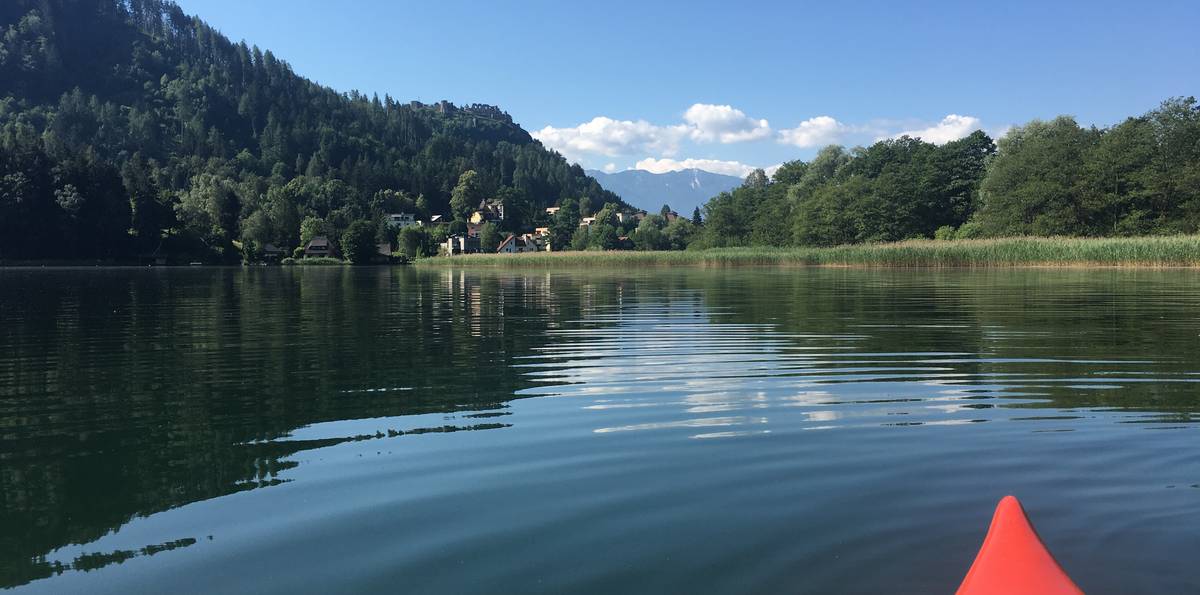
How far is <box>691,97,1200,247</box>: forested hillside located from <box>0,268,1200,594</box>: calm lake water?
78089 millimetres

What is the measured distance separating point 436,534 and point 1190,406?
29.5 ft

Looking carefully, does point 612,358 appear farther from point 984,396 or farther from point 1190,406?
point 1190,406

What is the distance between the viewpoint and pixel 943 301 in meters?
25.9

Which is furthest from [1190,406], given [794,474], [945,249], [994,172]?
[994,172]

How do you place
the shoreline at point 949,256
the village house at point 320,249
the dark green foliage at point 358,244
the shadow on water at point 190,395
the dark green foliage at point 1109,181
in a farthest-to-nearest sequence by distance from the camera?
the village house at point 320,249
the dark green foliage at point 358,244
the dark green foliage at point 1109,181
the shoreline at point 949,256
the shadow on water at point 190,395

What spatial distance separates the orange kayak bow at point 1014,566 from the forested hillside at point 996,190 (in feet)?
295

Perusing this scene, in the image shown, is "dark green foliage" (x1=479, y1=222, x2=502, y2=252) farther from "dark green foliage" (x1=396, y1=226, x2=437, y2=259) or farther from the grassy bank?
the grassy bank

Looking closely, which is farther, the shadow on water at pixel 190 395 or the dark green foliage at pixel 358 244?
the dark green foliage at pixel 358 244

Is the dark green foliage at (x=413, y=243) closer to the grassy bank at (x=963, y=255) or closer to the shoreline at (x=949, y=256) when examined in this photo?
the shoreline at (x=949, y=256)

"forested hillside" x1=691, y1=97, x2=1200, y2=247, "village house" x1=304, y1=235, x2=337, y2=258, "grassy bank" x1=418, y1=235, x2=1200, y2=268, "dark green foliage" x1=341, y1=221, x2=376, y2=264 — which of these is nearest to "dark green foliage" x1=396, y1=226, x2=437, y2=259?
"village house" x1=304, y1=235, x2=337, y2=258

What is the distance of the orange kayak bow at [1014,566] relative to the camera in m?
3.19

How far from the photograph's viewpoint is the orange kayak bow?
10.5 feet

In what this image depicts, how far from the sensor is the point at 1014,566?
3.28 metres

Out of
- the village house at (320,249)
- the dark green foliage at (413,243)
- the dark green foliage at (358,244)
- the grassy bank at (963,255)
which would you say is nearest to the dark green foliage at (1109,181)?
the grassy bank at (963,255)
